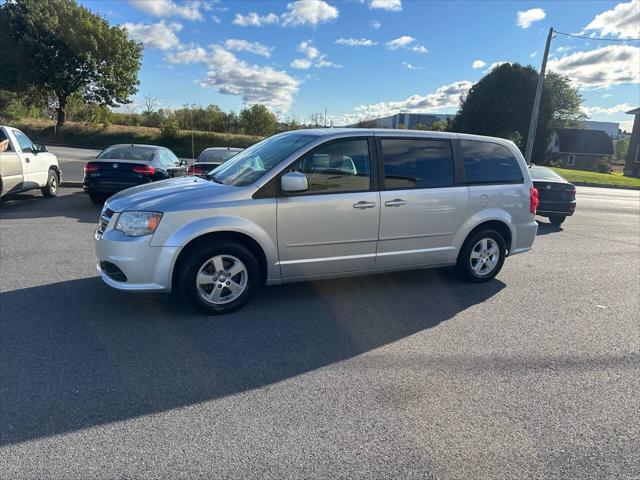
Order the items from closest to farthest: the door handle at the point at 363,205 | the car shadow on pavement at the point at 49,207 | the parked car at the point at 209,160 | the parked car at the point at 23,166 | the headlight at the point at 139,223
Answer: the headlight at the point at 139,223 < the door handle at the point at 363,205 < the car shadow on pavement at the point at 49,207 < the parked car at the point at 23,166 < the parked car at the point at 209,160

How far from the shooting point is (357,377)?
3.36 metres

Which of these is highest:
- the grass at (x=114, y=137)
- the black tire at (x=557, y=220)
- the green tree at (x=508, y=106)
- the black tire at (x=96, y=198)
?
the green tree at (x=508, y=106)

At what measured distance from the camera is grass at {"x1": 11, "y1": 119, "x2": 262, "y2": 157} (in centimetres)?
3866

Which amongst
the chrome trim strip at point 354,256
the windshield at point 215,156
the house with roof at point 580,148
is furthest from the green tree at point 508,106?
the chrome trim strip at point 354,256

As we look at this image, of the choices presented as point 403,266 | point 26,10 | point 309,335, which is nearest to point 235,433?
point 309,335

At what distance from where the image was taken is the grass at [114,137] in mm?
38656

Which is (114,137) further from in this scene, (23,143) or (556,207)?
(556,207)

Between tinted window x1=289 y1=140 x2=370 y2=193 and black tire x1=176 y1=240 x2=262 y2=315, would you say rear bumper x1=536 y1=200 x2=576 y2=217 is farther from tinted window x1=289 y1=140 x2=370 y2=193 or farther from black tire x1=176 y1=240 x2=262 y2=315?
black tire x1=176 y1=240 x2=262 y2=315

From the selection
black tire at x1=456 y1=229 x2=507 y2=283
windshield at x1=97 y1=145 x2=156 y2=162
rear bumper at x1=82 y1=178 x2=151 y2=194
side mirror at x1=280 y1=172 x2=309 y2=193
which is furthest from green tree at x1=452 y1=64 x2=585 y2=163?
side mirror at x1=280 y1=172 x2=309 y2=193

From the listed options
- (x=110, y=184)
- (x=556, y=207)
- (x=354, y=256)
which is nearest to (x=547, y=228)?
(x=556, y=207)

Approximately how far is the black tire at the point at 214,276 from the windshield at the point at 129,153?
22.3ft

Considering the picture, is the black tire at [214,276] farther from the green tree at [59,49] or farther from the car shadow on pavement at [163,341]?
the green tree at [59,49]

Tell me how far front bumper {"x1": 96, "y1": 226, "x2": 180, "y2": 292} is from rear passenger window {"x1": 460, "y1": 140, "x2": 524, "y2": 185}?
141 inches

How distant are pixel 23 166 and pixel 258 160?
7869mm
